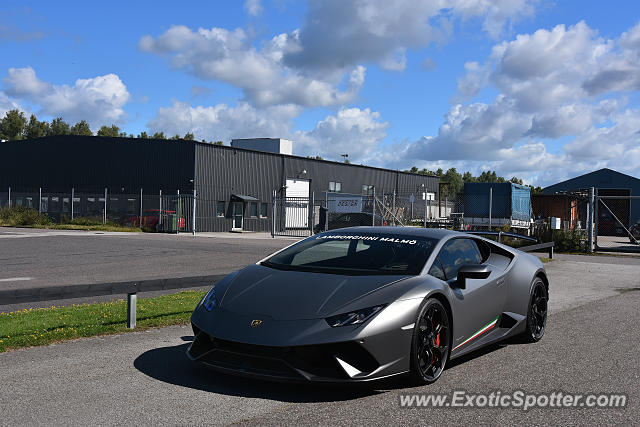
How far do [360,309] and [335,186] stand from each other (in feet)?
163

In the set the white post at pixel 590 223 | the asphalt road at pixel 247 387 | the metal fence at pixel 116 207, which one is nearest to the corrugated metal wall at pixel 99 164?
the metal fence at pixel 116 207

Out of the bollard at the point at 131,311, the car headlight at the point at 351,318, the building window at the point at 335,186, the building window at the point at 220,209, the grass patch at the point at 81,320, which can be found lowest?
the grass patch at the point at 81,320

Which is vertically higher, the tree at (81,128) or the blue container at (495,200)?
the tree at (81,128)

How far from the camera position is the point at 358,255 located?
580 centimetres

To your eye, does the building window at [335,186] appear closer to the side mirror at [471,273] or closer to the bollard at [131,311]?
the bollard at [131,311]

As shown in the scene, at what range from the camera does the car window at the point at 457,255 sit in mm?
A: 5801

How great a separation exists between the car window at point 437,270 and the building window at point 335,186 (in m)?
48.2

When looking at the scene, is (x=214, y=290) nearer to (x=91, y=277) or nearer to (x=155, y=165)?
(x=91, y=277)

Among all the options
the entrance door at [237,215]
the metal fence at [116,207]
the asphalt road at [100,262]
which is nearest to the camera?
the asphalt road at [100,262]

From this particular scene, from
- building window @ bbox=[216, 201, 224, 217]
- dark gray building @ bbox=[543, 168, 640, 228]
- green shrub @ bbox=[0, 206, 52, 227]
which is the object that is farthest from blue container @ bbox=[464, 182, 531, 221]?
green shrub @ bbox=[0, 206, 52, 227]

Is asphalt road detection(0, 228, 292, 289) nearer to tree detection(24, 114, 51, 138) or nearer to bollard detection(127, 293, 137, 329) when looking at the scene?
bollard detection(127, 293, 137, 329)

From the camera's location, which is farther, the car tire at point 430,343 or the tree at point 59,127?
the tree at point 59,127

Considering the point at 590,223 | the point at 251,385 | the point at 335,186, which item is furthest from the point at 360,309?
the point at 335,186

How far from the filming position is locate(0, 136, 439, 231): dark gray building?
141 ft
